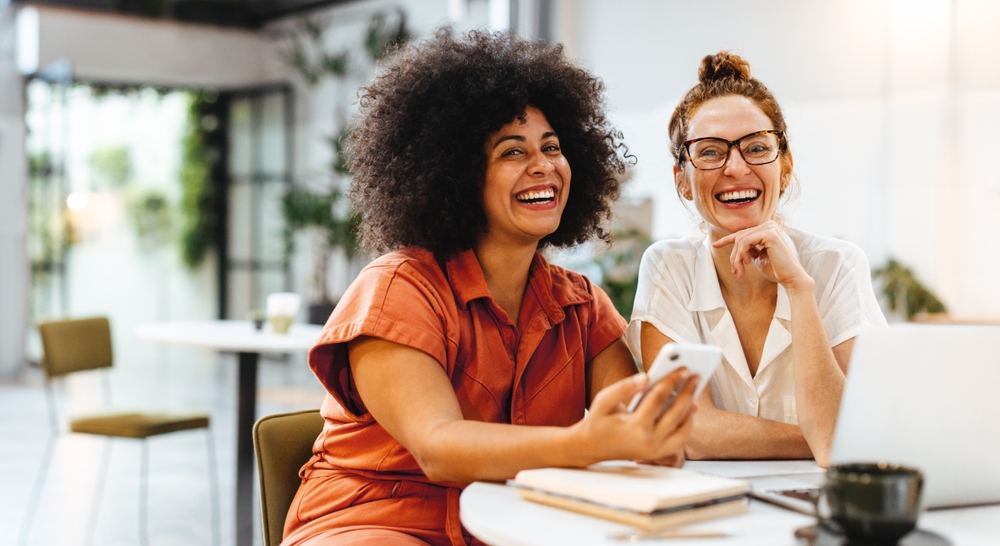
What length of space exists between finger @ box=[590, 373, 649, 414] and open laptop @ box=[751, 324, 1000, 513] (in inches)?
10.3

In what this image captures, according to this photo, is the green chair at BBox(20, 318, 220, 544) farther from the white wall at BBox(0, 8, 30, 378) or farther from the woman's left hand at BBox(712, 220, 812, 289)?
the white wall at BBox(0, 8, 30, 378)

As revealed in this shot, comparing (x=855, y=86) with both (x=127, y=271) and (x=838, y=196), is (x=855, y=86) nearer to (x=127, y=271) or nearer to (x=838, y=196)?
(x=838, y=196)

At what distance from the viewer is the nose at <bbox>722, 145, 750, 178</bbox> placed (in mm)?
1943

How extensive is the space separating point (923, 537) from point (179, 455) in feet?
16.5

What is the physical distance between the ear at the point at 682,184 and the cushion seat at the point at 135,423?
2.52 meters

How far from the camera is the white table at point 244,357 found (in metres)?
3.40

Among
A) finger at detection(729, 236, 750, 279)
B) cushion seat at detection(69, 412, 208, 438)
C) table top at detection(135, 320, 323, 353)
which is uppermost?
finger at detection(729, 236, 750, 279)

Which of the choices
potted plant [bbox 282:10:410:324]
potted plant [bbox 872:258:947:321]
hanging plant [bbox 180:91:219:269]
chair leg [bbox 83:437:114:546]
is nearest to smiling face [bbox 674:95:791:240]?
chair leg [bbox 83:437:114:546]

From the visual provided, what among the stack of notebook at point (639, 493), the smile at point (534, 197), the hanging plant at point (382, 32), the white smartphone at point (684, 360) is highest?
the hanging plant at point (382, 32)

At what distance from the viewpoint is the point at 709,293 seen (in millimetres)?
1981

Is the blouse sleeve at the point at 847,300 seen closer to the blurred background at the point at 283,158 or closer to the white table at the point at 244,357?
the blurred background at the point at 283,158

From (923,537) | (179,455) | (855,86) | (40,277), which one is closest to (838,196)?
(855,86)

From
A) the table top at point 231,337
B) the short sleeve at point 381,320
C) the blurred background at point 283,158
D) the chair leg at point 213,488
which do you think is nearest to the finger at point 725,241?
the short sleeve at point 381,320

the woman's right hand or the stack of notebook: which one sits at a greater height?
the woman's right hand
